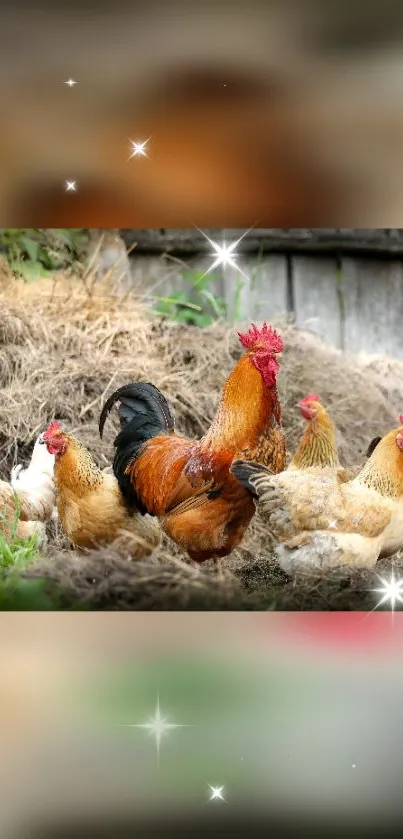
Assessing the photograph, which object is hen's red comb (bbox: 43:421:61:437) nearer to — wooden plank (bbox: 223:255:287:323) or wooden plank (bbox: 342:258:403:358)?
wooden plank (bbox: 223:255:287:323)

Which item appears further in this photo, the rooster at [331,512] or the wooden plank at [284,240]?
the wooden plank at [284,240]

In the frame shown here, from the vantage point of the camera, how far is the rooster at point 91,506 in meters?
2.87

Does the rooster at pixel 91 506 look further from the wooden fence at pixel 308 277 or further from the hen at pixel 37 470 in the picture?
the wooden fence at pixel 308 277

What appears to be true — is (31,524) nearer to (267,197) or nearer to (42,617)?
(42,617)

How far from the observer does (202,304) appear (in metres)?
3.21

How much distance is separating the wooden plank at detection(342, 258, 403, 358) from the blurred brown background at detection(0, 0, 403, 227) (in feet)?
0.60

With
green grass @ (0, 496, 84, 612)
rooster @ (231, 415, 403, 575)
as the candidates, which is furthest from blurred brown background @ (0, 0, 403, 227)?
green grass @ (0, 496, 84, 612)

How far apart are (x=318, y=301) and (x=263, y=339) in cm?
46

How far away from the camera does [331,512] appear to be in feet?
9.11

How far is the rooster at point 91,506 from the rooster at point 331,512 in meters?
0.37

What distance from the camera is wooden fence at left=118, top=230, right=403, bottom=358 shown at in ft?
10.3

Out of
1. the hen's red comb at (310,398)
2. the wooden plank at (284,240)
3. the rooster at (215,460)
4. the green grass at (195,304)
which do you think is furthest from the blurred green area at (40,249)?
the hen's red comb at (310,398)

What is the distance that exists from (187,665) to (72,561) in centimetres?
50

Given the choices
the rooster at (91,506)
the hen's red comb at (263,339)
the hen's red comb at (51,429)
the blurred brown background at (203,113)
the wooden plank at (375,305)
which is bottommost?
the rooster at (91,506)
